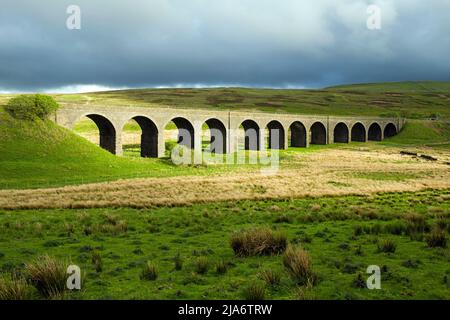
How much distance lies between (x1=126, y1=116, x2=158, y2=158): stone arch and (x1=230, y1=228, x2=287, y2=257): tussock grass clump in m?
47.4

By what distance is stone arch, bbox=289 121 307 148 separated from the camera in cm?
8625

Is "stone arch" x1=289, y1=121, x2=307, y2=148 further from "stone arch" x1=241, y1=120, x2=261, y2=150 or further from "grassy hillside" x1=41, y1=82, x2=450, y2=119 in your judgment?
"grassy hillside" x1=41, y1=82, x2=450, y2=119

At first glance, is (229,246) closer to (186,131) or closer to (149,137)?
(149,137)

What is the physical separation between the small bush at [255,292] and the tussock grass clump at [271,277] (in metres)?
0.64

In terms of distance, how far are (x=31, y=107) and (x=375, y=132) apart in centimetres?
8726

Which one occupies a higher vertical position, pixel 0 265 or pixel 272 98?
pixel 272 98

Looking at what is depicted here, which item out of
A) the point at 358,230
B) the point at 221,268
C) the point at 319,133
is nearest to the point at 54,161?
the point at 358,230

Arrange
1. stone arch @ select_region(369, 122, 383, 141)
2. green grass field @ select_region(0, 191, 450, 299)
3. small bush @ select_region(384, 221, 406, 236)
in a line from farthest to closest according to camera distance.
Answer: stone arch @ select_region(369, 122, 383, 141), small bush @ select_region(384, 221, 406, 236), green grass field @ select_region(0, 191, 450, 299)

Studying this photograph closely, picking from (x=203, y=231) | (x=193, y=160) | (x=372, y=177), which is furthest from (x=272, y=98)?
(x=203, y=231)

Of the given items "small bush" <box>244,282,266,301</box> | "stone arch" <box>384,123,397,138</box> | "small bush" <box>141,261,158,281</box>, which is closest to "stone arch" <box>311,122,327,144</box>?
"stone arch" <box>384,123,397,138</box>

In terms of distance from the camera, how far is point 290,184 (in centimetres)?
3334

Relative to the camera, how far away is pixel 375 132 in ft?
355
